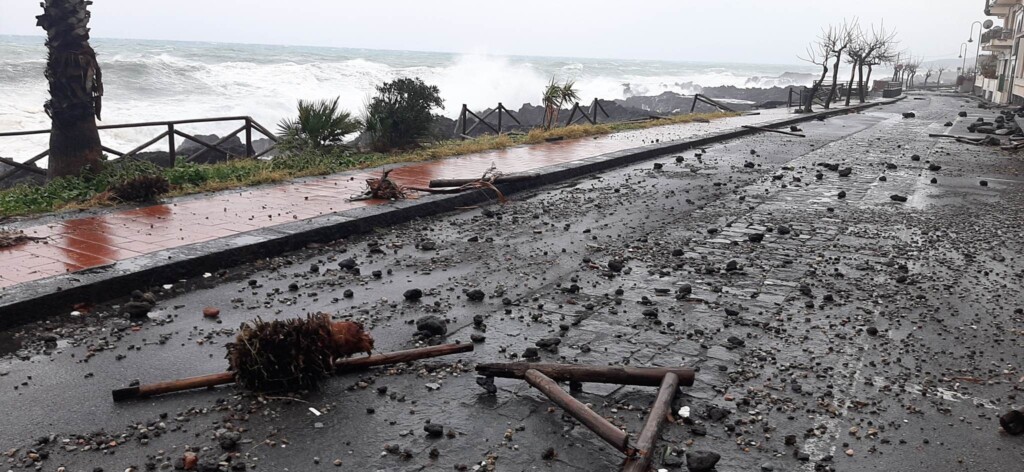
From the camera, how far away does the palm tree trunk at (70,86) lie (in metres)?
9.04

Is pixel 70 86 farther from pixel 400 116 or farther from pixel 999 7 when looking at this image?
pixel 999 7

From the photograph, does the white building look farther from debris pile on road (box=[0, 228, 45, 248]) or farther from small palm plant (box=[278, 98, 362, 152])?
debris pile on road (box=[0, 228, 45, 248])

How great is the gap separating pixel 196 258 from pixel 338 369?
239cm

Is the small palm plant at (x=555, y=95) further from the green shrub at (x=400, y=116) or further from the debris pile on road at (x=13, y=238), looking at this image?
the debris pile on road at (x=13, y=238)

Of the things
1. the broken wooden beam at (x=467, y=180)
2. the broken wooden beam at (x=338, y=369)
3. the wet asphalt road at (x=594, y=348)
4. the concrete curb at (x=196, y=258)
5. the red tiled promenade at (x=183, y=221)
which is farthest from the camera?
the broken wooden beam at (x=467, y=180)

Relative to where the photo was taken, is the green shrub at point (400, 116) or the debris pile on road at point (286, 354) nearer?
the debris pile on road at point (286, 354)

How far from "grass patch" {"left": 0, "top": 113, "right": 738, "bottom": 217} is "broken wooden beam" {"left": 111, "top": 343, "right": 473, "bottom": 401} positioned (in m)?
4.52

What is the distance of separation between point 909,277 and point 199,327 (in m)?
5.05

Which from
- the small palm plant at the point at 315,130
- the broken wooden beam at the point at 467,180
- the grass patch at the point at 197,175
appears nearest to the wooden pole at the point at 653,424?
the broken wooden beam at the point at 467,180

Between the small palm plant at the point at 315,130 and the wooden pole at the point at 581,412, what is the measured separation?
29.1 ft

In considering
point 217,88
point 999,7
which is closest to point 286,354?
point 217,88

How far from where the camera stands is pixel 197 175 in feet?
29.8

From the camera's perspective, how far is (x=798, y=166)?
44.1 feet

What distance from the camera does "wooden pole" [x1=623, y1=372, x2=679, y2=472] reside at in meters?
2.86
